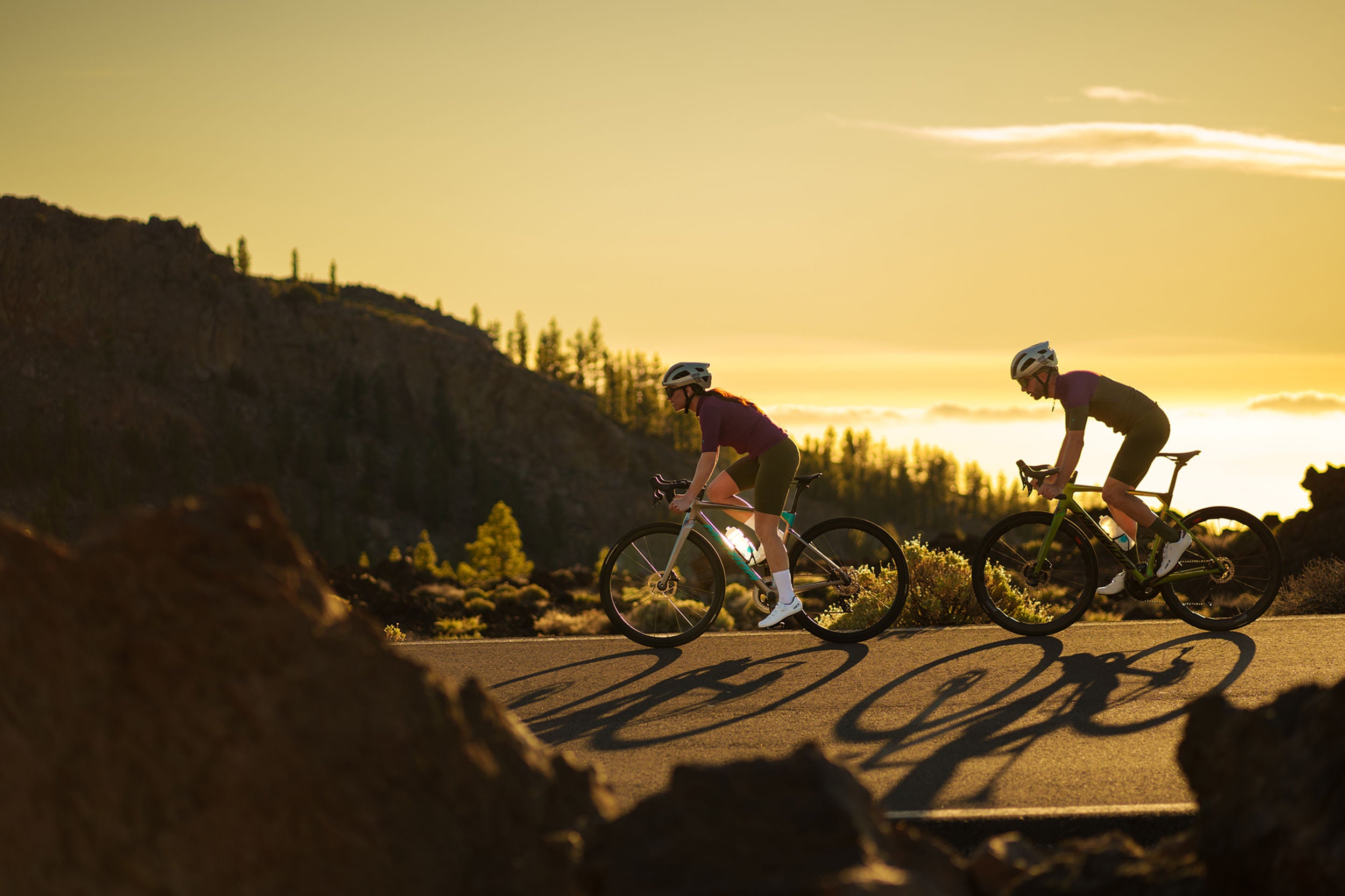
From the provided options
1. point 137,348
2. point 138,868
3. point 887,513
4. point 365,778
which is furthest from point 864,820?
point 887,513

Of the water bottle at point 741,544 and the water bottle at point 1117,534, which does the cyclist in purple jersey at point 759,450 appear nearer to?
the water bottle at point 741,544

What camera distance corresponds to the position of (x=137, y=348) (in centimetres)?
12400

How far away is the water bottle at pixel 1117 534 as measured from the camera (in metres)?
8.27

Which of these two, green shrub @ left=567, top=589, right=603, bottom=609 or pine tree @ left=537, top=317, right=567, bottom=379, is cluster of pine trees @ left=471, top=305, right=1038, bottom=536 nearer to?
pine tree @ left=537, top=317, right=567, bottom=379

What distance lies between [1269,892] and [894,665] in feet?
15.8

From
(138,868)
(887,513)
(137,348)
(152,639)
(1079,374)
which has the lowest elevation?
(887,513)

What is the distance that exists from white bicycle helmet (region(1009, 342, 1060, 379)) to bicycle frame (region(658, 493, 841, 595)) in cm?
211

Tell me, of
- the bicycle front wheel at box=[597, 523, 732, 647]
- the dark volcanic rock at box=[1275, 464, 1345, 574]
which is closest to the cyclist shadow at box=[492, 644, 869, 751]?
the bicycle front wheel at box=[597, 523, 732, 647]

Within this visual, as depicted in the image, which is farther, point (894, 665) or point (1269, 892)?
point (894, 665)

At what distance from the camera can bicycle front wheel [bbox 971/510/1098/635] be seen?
827 cm

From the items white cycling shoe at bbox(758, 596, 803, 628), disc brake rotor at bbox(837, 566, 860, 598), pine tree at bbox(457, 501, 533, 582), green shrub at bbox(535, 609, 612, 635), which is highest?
disc brake rotor at bbox(837, 566, 860, 598)

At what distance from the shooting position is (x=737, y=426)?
7988mm

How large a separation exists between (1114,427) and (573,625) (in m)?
7.18

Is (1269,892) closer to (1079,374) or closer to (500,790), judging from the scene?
(500,790)
